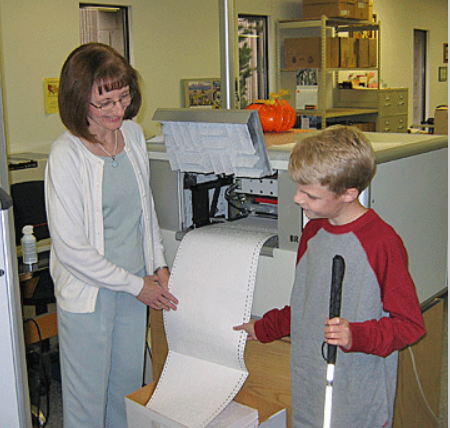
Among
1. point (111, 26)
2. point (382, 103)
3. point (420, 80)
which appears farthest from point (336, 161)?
point (420, 80)

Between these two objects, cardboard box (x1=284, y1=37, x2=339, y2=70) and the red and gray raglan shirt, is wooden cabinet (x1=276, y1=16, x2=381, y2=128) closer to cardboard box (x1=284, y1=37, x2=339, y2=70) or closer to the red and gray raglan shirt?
cardboard box (x1=284, y1=37, x2=339, y2=70)

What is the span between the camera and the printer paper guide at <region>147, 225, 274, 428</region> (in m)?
1.69

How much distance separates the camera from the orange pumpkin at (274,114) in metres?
2.07

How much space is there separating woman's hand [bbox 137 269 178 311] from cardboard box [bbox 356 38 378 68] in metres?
5.33

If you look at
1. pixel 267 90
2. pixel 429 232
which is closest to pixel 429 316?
pixel 429 232

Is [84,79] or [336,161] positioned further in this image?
[84,79]

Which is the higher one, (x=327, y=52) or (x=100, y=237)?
(x=327, y=52)

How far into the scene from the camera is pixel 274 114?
81.8 inches

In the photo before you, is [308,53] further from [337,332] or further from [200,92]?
[337,332]

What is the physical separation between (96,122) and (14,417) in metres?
0.77

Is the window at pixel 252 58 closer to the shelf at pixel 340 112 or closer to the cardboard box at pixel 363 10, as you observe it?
the shelf at pixel 340 112

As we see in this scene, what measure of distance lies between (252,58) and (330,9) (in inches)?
35.1

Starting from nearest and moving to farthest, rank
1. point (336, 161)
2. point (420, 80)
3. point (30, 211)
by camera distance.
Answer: point (336, 161) → point (30, 211) → point (420, 80)

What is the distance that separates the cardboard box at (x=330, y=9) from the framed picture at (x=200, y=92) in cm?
137
